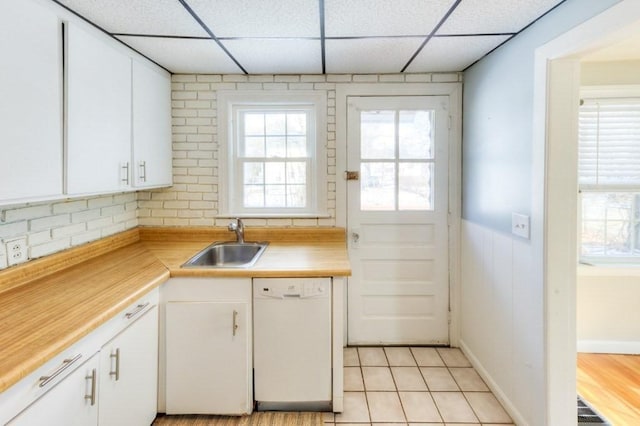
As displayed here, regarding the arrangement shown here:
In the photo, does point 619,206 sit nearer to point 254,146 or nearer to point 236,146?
point 254,146

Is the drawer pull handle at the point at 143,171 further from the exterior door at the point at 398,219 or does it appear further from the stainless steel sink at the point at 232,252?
the exterior door at the point at 398,219

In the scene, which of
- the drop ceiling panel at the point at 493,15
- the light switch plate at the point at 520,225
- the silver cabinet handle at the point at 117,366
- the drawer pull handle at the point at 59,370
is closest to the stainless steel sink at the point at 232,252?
the silver cabinet handle at the point at 117,366

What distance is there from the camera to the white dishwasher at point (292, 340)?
90.1 inches

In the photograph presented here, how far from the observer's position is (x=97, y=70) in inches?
81.4

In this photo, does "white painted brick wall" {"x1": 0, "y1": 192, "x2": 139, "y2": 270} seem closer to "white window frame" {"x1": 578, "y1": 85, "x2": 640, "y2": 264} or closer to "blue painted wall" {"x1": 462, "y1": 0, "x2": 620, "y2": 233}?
"blue painted wall" {"x1": 462, "y1": 0, "x2": 620, "y2": 233}

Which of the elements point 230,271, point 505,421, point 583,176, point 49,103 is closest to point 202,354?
point 230,271

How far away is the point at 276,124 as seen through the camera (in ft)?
10.6

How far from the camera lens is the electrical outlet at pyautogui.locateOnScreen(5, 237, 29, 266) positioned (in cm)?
190

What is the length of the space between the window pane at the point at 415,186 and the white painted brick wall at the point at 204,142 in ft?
1.80

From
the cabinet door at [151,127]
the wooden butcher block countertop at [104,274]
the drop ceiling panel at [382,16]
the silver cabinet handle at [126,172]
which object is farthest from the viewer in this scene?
the cabinet door at [151,127]

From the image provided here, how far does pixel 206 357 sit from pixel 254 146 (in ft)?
5.44

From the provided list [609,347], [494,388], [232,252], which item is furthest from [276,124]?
[609,347]

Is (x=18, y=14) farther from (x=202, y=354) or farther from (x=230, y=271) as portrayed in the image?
(x=202, y=354)

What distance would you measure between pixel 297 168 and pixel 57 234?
1.69 meters
